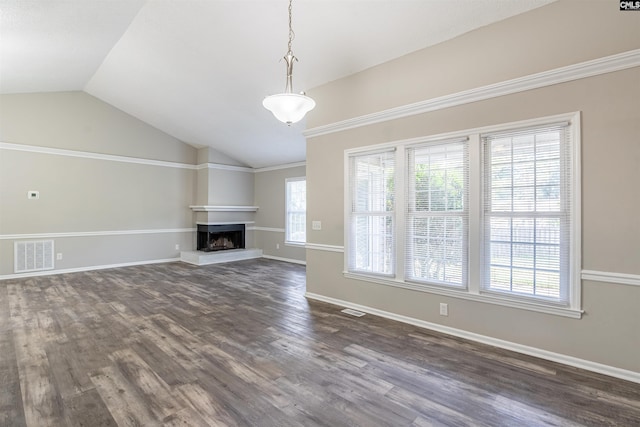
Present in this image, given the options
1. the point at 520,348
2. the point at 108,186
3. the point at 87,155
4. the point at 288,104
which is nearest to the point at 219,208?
the point at 108,186

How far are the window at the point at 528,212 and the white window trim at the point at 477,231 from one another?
56 millimetres

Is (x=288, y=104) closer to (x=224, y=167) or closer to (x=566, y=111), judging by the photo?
(x=566, y=111)

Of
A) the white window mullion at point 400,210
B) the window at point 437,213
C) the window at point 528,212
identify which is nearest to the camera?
the window at point 528,212

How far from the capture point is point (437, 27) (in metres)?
3.17

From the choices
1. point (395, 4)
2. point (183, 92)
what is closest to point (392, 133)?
point (395, 4)

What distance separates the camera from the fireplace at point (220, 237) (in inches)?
319

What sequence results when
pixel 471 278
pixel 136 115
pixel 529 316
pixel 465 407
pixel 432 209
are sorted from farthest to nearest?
pixel 136 115
pixel 432 209
pixel 471 278
pixel 529 316
pixel 465 407

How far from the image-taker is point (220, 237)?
27.9ft

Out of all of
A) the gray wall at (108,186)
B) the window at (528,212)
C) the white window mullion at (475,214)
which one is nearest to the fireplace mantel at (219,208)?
the gray wall at (108,186)

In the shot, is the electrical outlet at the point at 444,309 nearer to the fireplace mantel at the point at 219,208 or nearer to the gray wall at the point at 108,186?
the gray wall at the point at 108,186

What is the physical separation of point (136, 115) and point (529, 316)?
8241 mm

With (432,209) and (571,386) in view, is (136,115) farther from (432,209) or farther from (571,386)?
(571,386)

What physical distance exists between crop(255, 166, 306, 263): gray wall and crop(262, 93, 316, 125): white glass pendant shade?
515 centimetres

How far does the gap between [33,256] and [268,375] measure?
20.7ft
